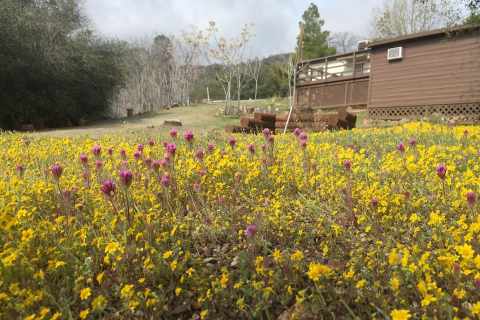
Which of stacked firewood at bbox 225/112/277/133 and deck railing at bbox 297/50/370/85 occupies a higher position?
deck railing at bbox 297/50/370/85

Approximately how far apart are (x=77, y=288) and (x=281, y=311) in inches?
43.4

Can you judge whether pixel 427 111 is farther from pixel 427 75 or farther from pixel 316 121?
pixel 316 121

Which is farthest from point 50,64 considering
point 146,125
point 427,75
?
point 427,75

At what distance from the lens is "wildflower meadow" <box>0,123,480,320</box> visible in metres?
1.78

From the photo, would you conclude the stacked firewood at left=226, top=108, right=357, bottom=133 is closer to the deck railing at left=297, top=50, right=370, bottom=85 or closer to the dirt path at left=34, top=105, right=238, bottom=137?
the dirt path at left=34, top=105, right=238, bottom=137

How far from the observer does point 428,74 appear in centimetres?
1714

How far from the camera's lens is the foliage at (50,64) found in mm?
17078

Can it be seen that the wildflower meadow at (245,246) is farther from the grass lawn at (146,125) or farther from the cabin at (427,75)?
the cabin at (427,75)

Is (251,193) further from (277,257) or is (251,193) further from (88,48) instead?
(88,48)

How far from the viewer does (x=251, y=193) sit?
3197mm

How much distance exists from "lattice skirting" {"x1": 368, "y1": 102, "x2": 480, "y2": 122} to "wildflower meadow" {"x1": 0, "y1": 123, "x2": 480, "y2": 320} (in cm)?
1456

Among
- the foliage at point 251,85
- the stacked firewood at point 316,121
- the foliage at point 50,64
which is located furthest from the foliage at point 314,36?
the stacked firewood at point 316,121

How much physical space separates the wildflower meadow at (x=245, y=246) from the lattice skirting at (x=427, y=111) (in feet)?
47.8

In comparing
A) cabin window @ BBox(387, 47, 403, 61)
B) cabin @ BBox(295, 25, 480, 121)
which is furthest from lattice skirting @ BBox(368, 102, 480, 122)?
cabin window @ BBox(387, 47, 403, 61)
